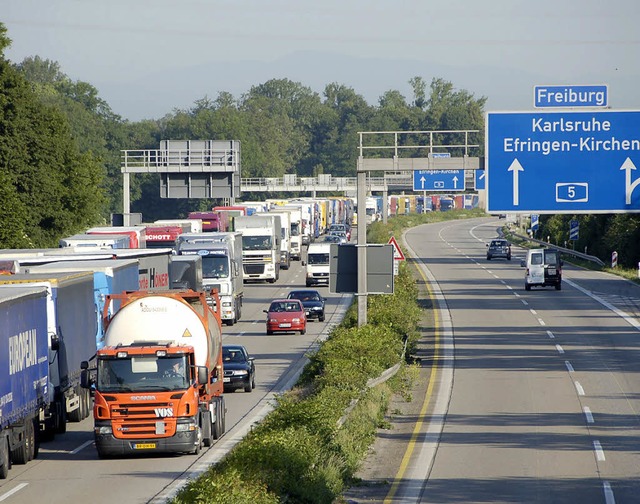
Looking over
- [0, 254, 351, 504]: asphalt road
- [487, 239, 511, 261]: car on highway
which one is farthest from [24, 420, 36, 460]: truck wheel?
[487, 239, 511, 261]: car on highway

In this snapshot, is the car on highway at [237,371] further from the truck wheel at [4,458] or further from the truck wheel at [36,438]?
the truck wheel at [4,458]

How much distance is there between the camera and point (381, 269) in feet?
112

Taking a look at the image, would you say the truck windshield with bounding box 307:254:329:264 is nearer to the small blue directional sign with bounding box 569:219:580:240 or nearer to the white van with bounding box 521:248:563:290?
the white van with bounding box 521:248:563:290

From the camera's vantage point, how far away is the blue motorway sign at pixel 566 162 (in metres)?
31.9

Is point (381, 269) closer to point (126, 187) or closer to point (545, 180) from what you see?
point (545, 180)

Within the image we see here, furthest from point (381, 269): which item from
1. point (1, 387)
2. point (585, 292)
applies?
point (585, 292)

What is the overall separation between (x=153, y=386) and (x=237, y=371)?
31.6 feet

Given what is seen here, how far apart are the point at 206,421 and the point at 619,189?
1337 cm

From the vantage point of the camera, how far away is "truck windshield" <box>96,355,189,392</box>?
902 inches

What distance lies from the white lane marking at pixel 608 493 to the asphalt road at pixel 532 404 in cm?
2

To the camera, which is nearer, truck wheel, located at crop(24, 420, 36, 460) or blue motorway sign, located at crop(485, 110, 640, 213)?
truck wheel, located at crop(24, 420, 36, 460)

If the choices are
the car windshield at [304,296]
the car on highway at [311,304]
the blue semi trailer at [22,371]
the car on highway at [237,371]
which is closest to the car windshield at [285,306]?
the car on highway at [311,304]

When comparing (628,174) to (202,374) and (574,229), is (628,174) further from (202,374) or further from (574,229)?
(574,229)

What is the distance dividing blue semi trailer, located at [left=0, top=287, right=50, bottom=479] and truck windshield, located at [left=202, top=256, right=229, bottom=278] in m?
25.1
